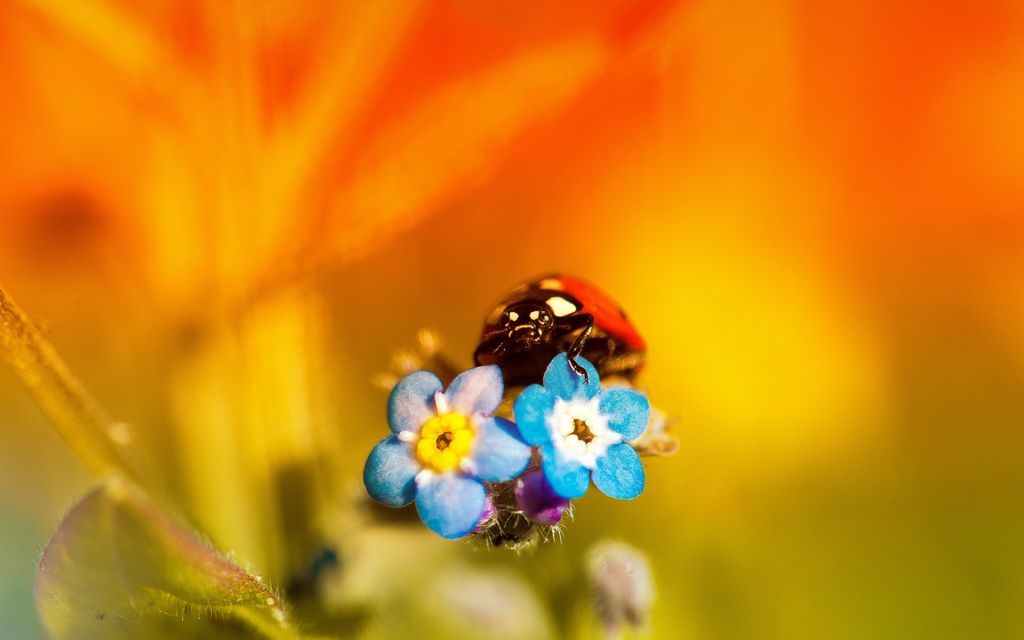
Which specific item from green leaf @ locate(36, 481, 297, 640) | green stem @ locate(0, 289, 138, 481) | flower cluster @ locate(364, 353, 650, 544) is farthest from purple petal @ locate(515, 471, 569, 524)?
green stem @ locate(0, 289, 138, 481)

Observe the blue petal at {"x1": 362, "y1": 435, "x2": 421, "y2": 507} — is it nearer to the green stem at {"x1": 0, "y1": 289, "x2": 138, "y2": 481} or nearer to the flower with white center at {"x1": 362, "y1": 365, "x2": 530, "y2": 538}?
the flower with white center at {"x1": 362, "y1": 365, "x2": 530, "y2": 538}

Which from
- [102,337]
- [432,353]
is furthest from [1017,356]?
[102,337]

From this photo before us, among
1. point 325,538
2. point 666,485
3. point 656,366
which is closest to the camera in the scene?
point 325,538

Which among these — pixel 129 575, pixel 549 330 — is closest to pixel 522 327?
pixel 549 330

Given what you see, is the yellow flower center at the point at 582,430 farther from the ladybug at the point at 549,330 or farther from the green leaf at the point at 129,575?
the green leaf at the point at 129,575

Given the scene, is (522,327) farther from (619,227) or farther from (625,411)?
(619,227)

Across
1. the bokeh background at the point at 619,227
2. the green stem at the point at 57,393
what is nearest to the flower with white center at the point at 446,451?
the green stem at the point at 57,393

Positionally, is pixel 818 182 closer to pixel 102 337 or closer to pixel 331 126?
pixel 331 126

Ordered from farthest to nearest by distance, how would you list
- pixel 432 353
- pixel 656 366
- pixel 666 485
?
1. pixel 656 366
2. pixel 666 485
3. pixel 432 353
